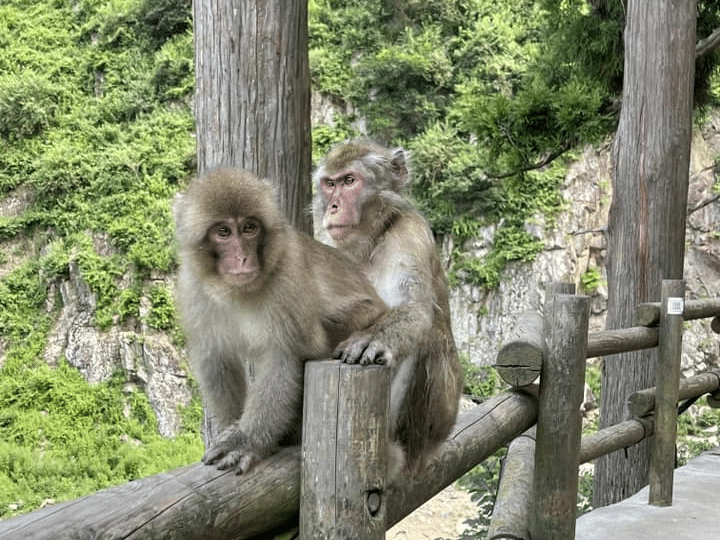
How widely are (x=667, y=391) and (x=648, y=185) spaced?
1.38m

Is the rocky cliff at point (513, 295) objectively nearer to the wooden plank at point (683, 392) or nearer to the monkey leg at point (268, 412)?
the wooden plank at point (683, 392)

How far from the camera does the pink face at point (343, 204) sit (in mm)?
2435

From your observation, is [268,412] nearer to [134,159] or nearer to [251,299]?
[251,299]

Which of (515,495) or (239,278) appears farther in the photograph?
(515,495)

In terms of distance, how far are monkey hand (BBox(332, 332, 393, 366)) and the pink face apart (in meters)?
0.65

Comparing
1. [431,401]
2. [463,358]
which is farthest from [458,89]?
[431,401]

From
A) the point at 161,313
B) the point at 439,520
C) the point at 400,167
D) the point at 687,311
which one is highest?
the point at 400,167

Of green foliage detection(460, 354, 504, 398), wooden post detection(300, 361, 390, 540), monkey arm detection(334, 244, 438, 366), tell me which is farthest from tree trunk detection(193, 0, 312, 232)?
green foliage detection(460, 354, 504, 398)

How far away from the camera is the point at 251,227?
1.74 meters

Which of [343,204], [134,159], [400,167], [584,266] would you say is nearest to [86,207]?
[134,159]

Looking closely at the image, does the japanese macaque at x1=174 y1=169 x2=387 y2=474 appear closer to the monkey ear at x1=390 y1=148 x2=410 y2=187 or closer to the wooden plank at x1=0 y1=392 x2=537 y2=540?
the wooden plank at x1=0 y1=392 x2=537 y2=540

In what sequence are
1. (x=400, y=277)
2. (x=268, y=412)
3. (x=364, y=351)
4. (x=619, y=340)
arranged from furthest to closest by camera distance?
(x=619, y=340), (x=400, y=277), (x=364, y=351), (x=268, y=412)

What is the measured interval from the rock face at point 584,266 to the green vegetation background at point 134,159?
0.31 metres

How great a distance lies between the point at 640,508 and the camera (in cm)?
383
